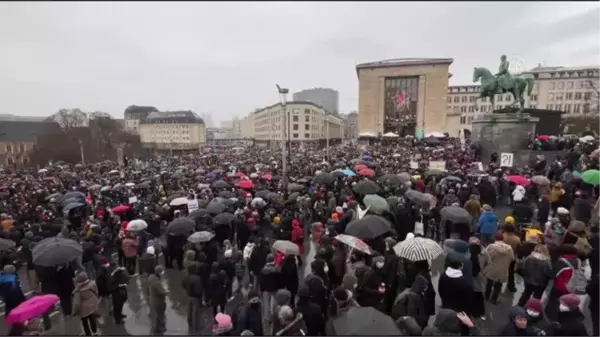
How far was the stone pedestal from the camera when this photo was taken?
21.9 m

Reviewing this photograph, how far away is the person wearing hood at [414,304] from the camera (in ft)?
16.9

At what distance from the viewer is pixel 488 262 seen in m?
6.88

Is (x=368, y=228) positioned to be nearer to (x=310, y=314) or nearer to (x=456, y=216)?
(x=456, y=216)

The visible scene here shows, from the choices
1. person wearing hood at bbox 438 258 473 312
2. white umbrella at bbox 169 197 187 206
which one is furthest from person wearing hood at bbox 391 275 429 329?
white umbrella at bbox 169 197 187 206

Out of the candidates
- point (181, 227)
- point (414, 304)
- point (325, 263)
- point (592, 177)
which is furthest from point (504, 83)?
point (414, 304)

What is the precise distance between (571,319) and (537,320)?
37cm

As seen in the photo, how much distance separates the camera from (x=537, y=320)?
4652mm

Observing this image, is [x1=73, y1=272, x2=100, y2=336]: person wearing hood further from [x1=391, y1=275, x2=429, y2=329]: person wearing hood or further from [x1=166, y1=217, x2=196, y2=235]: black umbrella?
[x1=391, y1=275, x2=429, y2=329]: person wearing hood

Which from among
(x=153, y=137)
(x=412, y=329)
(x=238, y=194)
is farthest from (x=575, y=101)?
(x=153, y=137)

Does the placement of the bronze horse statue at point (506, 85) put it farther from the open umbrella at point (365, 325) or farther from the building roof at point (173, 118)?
the building roof at point (173, 118)

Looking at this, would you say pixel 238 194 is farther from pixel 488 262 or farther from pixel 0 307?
pixel 488 262

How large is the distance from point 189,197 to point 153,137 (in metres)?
118

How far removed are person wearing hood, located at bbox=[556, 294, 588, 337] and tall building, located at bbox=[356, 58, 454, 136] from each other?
181ft

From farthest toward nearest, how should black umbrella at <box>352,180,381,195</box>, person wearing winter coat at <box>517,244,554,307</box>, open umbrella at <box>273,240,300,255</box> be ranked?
black umbrella at <box>352,180,381,195</box>
open umbrella at <box>273,240,300,255</box>
person wearing winter coat at <box>517,244,554,307</box>
